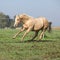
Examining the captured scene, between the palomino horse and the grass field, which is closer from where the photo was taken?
the grass field

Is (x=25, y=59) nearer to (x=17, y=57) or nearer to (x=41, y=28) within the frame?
(x=17, y=57)

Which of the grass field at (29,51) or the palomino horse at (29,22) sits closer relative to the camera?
the grass field at (29,51)

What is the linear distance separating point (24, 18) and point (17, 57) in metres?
7.74

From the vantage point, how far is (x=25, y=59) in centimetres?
1104

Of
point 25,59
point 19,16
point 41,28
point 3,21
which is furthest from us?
point 3,21

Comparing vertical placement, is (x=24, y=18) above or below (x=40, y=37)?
above

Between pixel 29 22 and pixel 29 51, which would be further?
pixel 29 22

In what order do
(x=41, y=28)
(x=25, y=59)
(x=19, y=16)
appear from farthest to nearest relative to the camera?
(x=41, y=28) → (x=19, y=16) → (x=25, y=59)

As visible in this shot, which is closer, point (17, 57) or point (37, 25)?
point (17, 57)

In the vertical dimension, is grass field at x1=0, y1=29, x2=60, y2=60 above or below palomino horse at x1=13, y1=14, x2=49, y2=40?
below

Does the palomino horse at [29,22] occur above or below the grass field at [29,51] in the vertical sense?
above

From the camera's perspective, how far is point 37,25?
1975cm

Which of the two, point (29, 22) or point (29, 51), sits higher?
point (29, 22)

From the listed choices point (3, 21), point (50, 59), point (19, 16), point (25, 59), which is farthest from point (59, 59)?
point (3, 21)
